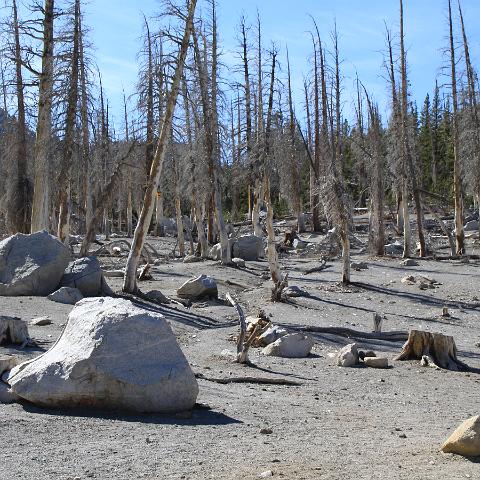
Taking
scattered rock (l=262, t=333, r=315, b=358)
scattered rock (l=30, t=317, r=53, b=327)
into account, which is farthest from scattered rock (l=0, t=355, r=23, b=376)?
scattered rock (l=30, t=317, r=53, b=327)

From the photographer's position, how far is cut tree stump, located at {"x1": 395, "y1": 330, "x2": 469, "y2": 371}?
1258cm

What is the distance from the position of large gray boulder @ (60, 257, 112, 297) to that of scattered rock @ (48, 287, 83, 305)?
27.9 inches

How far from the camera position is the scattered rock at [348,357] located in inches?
486

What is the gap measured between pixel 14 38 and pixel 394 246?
20.4 m

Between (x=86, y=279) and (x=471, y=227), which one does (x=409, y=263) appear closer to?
(x=86, y=279)

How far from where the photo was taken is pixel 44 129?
20.2 metres

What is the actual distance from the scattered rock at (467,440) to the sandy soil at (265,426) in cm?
10

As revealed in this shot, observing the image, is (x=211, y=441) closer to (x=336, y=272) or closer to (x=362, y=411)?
(x=362, y=411)

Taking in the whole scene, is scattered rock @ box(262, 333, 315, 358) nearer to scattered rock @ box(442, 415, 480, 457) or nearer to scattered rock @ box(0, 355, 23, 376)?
scattered rock @ box(0, 355, 23, 376)

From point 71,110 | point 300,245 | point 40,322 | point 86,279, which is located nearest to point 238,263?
point 300,245

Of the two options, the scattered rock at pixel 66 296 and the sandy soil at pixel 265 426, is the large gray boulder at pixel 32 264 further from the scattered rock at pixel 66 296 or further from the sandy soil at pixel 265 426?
the sandy soil at pixel 265 426

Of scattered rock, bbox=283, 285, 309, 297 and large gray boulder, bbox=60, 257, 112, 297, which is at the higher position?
large gray boulder, bbox=60, 257, 112, 297

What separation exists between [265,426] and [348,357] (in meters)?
4.79

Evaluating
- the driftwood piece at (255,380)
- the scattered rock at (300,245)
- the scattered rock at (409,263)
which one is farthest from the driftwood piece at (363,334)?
the scattered rock at (300,245)
